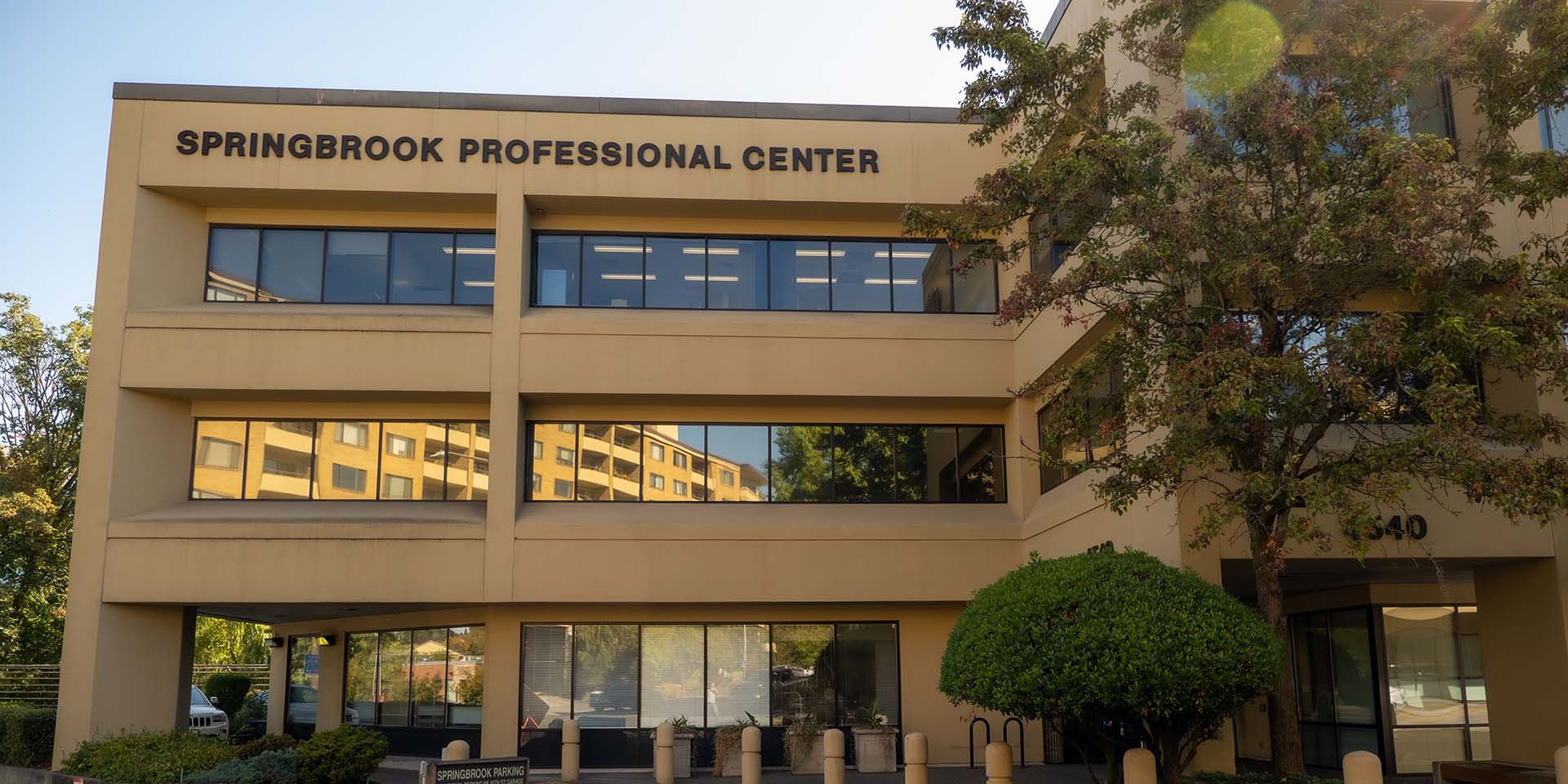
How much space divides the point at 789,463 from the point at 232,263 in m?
11.4

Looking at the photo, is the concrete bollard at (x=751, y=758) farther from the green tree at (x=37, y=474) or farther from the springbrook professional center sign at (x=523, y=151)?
the green tree at (x=37, y=474)

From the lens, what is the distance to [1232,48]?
13859 millimetres

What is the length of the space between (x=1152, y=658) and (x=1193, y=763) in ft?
14.3

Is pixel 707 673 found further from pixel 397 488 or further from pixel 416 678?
pixel 397 488

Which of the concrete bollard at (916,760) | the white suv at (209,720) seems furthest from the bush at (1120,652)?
the white suv at (209,720)

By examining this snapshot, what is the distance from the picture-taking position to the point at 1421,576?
20.1m

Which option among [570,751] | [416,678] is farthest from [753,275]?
[416,678]

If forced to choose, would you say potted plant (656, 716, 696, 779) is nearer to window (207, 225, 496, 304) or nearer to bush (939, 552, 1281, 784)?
bush (939, 552, 1281, 784)

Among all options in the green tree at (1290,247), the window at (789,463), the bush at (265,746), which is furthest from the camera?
the window at (789,463)

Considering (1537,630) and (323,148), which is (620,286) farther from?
(1537,630)

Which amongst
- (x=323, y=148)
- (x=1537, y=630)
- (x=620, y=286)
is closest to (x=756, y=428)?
(x=620, y=286)

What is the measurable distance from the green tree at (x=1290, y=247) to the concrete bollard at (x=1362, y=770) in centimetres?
196

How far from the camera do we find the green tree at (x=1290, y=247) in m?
12.3

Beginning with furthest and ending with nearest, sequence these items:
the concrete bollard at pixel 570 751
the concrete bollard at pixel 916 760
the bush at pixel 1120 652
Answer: the concrete bollard at pixel 570 751 < the concrete bollard at pixel 916 760 < the bush at pixel 1120 652
